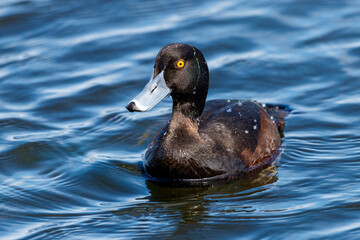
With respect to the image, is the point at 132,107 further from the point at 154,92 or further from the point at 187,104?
the point at 187,104

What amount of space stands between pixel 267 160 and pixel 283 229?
185cm

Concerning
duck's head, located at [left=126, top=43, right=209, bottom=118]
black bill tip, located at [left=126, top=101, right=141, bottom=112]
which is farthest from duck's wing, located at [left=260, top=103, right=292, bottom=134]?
black bill tip, located at [left=126, top=101, right=141, bottom=112]

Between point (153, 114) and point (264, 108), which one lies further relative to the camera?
point (153, 114)

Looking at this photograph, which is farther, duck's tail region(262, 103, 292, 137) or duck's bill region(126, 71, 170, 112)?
duck's tail region(262, 103, 292, 137)

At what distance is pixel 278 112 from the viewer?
31.2 ft

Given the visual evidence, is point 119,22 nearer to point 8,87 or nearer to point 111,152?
point 8,87

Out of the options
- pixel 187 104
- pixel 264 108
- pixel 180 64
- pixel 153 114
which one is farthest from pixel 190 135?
pixel 153 114

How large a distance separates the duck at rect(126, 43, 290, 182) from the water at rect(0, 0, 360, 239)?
20cm

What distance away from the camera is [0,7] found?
13.6 m

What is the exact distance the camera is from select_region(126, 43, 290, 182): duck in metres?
7.62

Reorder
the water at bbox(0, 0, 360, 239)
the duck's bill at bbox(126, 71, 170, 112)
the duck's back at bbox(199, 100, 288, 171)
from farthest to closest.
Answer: the duck's back at bbox(199, 100, 288, 171)
the duck's bill at bbox(126, 71, 170, 112)
the water at bbox(0, 0, 360, 239)

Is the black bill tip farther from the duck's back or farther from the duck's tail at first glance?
the duck's tail

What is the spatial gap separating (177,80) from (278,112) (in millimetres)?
2320

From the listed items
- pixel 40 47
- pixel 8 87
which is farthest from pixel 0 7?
pixel 8 87
